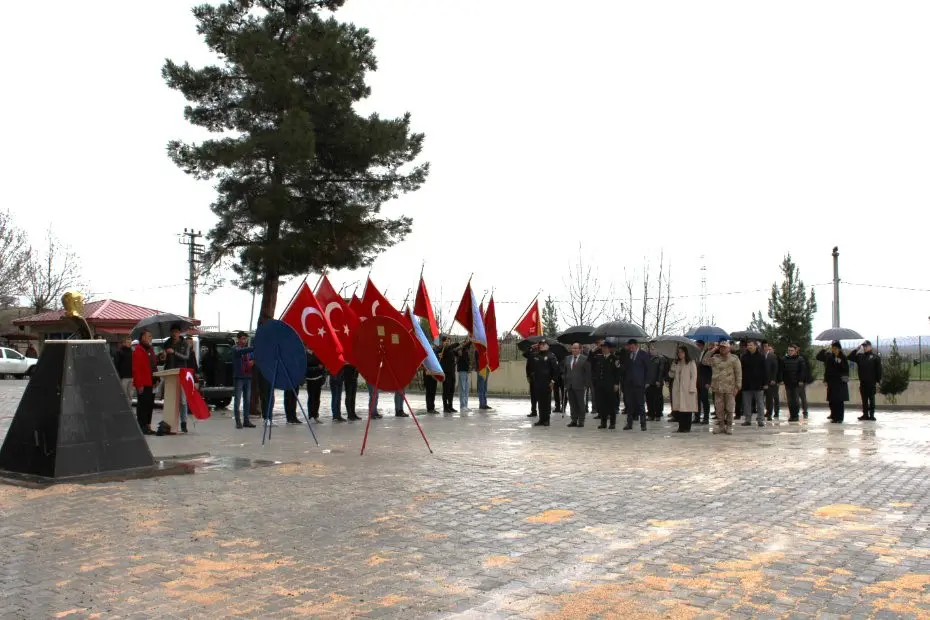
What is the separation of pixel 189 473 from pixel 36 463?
1.64 m

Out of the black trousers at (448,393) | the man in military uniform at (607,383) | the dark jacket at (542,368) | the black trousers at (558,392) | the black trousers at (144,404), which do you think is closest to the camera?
the black trousers at (144,404)

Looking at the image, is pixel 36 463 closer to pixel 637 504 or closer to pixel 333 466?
pixel 333 466

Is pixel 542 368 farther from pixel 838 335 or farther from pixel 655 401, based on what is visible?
pixel 838 335

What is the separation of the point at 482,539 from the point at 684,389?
10750 millimetres

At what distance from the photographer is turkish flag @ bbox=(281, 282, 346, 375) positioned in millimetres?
17266

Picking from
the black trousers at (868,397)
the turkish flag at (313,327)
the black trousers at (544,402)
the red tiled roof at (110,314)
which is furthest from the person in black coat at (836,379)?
the red tiled roof at (110,314)

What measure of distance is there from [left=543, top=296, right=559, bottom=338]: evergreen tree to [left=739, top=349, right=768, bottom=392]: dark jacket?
21742mm

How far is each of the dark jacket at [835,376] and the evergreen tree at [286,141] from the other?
11429mm

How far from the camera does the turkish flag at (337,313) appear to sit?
18.5 meters

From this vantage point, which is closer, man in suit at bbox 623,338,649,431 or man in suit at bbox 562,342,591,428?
man in suit at bbox 623,338,649,431

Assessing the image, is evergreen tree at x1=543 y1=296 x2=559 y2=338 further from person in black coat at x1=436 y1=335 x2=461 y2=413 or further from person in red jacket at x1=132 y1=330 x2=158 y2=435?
person in red jacket at x1=132 y1=330 x2=158 y2=435

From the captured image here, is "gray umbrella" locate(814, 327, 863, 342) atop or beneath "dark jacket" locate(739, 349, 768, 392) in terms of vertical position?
atop

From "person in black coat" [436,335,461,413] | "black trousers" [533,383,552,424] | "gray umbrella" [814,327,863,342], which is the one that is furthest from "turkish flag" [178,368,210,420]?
"gray umbrella" [814,327,863,342]

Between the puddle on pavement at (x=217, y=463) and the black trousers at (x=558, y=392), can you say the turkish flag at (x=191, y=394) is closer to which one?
the puddle on pavement at (x=217, y=463)
